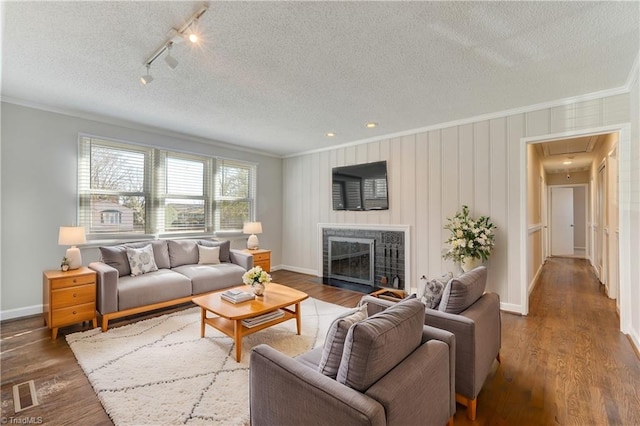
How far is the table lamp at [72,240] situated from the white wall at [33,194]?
1.88ft

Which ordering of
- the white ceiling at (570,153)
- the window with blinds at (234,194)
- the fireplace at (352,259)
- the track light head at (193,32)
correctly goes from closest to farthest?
the track light head at (193,32) → the white ceiling at (570,153) → the fireplace at (352,259) → the window with blinds at (234,194)

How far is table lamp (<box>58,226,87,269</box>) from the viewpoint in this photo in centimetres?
325

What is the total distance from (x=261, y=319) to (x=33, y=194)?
3.28 m

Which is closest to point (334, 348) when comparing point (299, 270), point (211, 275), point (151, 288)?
point (151, 288)

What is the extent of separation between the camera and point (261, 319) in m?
2.79

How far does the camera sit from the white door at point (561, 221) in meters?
8.53

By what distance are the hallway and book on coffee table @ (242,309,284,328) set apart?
1725 millimetres

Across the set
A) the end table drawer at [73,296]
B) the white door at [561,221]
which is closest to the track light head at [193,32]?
the end table drawer at [73,296]

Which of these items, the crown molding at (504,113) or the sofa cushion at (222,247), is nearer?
the crown molding at (504,113)

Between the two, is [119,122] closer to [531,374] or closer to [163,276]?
[163,276]

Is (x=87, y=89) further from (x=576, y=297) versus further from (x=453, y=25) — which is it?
(x=576, y=297)

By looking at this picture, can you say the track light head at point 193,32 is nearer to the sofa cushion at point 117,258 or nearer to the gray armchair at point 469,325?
the gray armchair at point 469,325

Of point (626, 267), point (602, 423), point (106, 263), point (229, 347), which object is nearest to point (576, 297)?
point (626, 267)

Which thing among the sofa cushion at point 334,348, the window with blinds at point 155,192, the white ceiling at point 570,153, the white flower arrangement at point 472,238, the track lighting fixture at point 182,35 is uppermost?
the track lighting fixture at point 182,35
